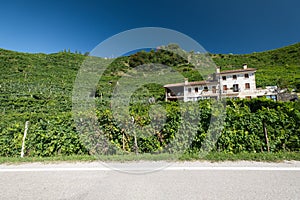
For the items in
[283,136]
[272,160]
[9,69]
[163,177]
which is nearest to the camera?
[163,177]

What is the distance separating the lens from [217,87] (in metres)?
31.2

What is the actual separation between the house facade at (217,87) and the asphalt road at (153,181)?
2656 cm

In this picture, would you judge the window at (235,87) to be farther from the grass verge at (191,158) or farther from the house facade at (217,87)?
the grass verge at (191,158)

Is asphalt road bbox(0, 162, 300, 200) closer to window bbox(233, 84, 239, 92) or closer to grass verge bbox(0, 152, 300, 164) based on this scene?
grass verge bbox(0, 152, 300, 164)

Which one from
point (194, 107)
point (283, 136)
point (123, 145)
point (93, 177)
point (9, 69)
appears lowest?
point (93, 177)

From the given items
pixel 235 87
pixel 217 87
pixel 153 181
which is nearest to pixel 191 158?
pixel 153 181

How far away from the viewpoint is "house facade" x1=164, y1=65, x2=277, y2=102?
3038 cm

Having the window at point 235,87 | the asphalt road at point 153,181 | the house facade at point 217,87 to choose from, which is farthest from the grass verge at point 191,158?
the window at point 235,87

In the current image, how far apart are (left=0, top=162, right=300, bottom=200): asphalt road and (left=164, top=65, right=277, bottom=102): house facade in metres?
26.6

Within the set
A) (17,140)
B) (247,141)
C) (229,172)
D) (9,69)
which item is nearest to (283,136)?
(247,141)

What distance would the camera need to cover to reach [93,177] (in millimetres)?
3264

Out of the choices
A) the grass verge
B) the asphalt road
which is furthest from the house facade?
the asphalt road

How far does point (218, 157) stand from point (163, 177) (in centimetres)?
194

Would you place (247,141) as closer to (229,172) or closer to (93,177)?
(229,172)
